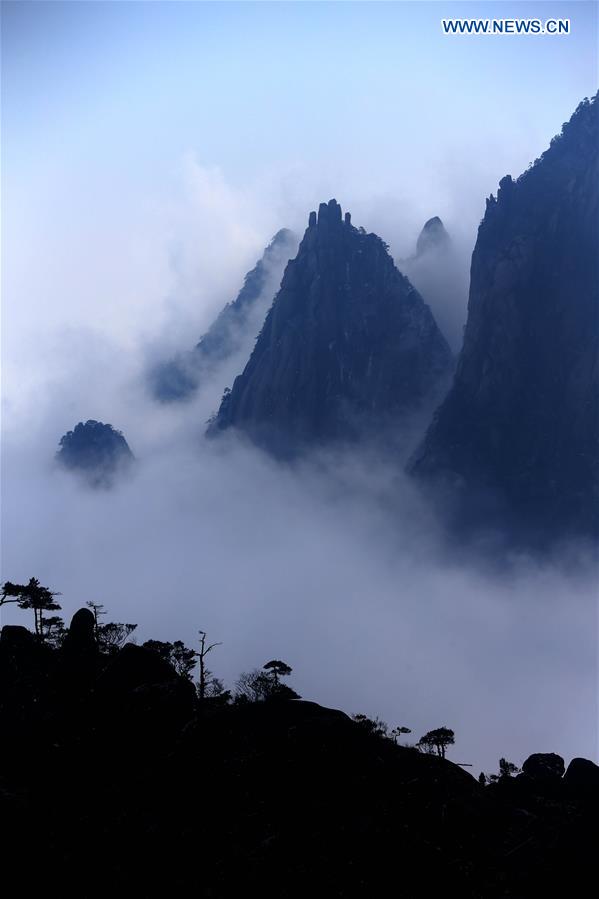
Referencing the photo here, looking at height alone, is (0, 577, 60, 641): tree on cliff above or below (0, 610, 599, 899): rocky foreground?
above

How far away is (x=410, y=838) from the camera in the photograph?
57031 mm

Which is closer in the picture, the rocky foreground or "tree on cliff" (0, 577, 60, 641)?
the rocky foreground

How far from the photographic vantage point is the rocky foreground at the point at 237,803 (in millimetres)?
50344

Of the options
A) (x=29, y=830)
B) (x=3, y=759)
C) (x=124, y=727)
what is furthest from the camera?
(x=124, y=727)

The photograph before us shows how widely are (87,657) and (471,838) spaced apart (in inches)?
1509

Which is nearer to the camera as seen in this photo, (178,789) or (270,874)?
(270,874)

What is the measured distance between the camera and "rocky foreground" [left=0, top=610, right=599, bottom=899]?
50.3 meters

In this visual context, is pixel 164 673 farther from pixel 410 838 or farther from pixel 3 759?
pixel 410 838

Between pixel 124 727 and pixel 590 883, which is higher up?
pixel 124 727

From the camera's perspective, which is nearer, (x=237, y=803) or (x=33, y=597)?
(x=237, y=803)

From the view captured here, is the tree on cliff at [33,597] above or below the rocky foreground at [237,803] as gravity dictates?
above

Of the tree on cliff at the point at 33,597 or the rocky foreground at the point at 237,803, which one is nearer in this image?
the rocky foreground at the point at 237,803

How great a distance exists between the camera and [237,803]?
190 feet

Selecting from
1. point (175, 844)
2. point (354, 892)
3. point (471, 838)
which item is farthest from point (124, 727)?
point (471, 838)
